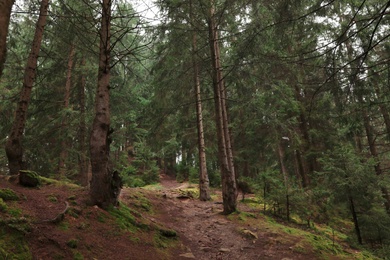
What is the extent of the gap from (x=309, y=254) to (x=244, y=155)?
42.6ft

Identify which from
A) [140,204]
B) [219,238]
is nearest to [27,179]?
[140,204]

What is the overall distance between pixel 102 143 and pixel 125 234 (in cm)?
205

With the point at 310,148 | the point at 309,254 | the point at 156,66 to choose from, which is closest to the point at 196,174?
the point at 310,148

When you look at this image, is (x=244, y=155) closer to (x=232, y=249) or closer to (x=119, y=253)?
(x=232, y=249)

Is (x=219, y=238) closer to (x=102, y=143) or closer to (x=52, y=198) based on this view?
(x=102, y=143)

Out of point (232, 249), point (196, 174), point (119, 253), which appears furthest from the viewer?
point (196, 174)

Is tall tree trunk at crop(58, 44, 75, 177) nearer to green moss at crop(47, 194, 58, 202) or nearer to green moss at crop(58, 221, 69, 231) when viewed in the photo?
green moss at crop(47, 194, 58, 202)

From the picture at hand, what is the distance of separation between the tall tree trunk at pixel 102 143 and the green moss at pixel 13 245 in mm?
2243

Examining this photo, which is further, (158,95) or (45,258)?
(158,95)

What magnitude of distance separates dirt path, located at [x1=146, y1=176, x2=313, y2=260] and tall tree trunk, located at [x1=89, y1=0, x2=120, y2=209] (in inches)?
88.2

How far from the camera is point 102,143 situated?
5605mm

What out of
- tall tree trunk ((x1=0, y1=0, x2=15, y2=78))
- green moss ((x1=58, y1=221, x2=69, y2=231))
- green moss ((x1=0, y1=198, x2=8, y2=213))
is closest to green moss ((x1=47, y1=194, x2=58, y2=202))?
green moss ((x1=58, y1=221, x2=69, y2=231))

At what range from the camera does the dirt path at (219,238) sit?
569 cm

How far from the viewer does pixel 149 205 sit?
366 inches
